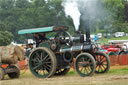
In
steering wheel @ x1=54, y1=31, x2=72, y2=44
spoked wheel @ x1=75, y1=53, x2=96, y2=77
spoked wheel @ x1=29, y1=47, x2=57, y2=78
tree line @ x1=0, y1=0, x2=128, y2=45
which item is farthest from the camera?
tree line @ x1=0, y1=0, x2=128, y2=45

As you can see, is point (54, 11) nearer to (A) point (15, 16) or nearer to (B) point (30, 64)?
(A) point (15, 16)

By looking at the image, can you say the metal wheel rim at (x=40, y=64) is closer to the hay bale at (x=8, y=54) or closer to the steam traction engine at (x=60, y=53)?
the steam traction engine at (x=60, y=53)

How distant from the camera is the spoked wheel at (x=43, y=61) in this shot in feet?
33.7

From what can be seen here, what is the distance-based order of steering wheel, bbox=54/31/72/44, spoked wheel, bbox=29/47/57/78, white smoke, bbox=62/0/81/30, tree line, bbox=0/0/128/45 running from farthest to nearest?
tree line, bbox=0/0/128/45 < white smoke, bbox=62/0/81/30 < steering wheel, bbox=54/31/72/44 < spoked wheel, bbox=29/47/57/78

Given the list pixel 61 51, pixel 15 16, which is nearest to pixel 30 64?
pixel 61 51

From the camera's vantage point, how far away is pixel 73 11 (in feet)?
42.0

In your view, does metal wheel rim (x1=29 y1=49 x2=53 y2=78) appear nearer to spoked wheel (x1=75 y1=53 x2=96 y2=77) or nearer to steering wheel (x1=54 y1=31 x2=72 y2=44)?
steering wheel (x1=54 y1=31 x2=72 y2=44)

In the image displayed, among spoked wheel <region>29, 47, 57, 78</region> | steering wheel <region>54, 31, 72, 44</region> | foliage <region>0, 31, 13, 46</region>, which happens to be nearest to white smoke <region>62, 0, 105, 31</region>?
steering wheel <region>54, 31, 72, 44</region>

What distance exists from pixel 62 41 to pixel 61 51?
1.48 feet

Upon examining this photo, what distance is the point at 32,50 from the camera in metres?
11.0

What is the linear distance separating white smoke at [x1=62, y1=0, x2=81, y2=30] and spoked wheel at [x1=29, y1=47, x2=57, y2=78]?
6.14ft

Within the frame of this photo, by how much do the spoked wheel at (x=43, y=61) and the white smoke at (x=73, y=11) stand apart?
6.14ft

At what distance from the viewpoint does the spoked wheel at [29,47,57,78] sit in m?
10.3

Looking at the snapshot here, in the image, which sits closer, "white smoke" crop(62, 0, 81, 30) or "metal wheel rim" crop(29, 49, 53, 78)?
"metal wheel rim" crop(29, 49, 53, 78)
